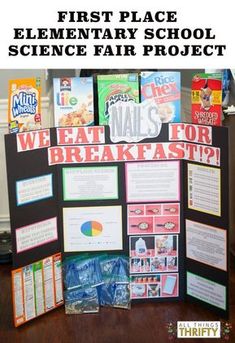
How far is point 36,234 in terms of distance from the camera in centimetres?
263

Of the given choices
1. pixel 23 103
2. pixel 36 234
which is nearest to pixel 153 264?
pixel 36 234

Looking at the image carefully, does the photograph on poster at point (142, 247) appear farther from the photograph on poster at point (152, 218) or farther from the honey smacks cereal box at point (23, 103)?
the honey smacks cereal box at point (23, 103)

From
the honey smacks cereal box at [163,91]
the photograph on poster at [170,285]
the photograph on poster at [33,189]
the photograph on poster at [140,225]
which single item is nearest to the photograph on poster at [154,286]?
the photograph on poster at [170,285]

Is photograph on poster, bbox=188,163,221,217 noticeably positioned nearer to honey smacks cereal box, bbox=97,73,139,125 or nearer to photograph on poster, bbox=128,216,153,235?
photograph on poster, bbox=128,216,153,235

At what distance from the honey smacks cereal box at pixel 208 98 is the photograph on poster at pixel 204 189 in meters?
0.22

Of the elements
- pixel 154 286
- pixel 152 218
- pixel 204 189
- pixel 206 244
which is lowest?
pixel 154 286

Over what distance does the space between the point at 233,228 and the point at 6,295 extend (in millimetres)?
1359

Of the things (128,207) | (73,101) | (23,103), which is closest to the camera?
(23,103)

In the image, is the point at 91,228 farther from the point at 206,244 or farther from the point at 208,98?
the point at 208,98

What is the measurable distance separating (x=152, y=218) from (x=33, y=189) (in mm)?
582

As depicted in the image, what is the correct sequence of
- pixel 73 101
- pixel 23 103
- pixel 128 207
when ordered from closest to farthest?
pixel 23 103 → pixel 73 101 → pixel 128 207

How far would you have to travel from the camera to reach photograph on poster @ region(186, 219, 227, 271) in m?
2.59
